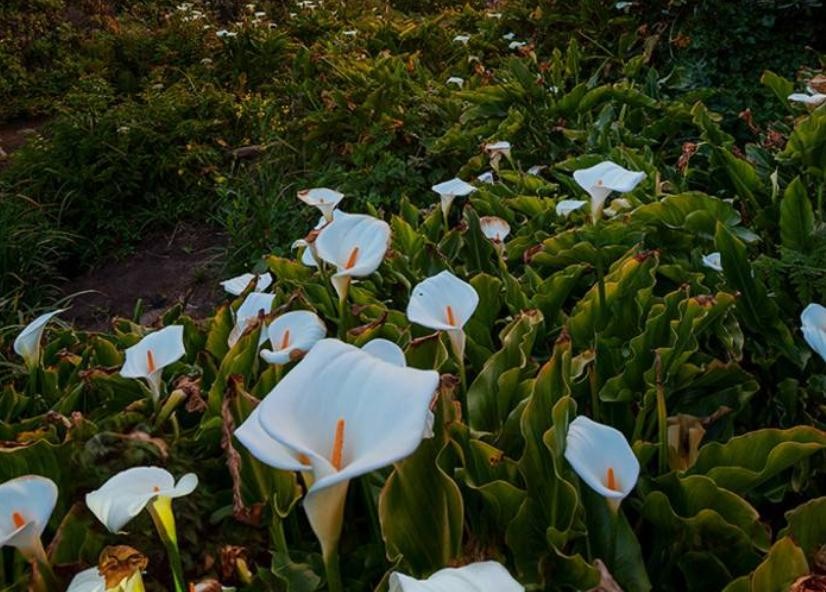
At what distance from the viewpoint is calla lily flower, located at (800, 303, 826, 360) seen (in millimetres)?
1107

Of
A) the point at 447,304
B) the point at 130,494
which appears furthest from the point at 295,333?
the point at 130,494

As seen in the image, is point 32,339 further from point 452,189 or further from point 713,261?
point 713,261

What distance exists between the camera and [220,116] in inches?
179

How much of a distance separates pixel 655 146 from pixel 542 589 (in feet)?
7.07

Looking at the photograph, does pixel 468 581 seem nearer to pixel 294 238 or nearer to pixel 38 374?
pixel 38 374

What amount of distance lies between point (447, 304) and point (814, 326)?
21.9 inches

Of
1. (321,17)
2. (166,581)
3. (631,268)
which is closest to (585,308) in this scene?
(631,268)

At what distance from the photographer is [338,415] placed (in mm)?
764

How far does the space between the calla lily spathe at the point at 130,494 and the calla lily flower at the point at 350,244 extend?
1.45 feet

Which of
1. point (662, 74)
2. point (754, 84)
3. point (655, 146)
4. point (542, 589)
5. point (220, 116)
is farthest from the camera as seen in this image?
point (220, 116)

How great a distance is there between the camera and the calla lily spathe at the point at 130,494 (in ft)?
2.87

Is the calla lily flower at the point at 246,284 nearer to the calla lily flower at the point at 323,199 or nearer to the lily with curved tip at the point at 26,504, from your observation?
the calla lily flower at the point at 323,199

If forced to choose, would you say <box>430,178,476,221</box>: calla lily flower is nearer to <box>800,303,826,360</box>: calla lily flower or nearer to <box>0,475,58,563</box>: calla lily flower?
<box>800,303,826,360</box>: calla lily flower

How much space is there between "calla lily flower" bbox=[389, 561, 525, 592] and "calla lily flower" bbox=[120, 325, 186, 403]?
30.0 inches
